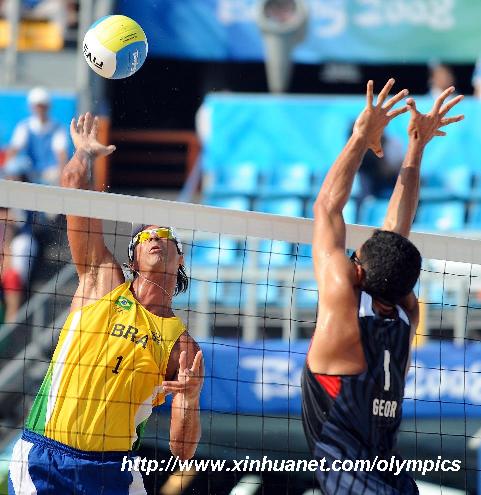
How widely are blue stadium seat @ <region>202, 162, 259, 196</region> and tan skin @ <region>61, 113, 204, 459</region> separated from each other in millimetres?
8256

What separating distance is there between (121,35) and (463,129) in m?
8.30

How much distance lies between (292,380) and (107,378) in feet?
14.1

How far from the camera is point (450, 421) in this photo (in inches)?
412

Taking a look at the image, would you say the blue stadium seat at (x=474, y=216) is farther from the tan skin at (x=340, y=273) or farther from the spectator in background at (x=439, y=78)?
the tan skin at (x=340, y=273)

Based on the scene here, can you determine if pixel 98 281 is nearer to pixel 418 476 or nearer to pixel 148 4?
pixel 418 476

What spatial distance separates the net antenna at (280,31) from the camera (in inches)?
610

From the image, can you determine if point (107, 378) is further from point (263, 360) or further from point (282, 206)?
point (282, 206)

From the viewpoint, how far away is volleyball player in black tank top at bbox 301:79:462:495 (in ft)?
15.8

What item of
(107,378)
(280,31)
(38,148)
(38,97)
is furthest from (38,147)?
(107,378)

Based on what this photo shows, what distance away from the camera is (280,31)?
1559 cm

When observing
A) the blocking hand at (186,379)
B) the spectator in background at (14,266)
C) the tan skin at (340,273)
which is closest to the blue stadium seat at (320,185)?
the spectator in background at (14,266)

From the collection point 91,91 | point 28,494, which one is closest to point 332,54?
point 91,91

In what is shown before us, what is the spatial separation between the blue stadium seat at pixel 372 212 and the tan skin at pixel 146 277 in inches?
308

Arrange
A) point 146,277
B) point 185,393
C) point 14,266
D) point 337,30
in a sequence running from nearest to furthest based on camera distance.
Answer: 1. point 185,393
2. point 146,277
3. point 14,266
4. point 337,30
